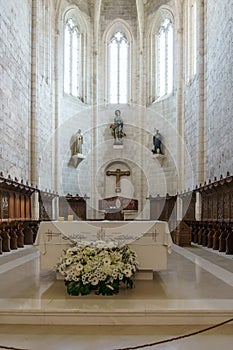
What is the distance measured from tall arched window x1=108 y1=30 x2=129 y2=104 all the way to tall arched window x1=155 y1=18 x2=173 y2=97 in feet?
5.51

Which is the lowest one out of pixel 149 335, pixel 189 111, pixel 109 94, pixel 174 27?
pixel 149 335

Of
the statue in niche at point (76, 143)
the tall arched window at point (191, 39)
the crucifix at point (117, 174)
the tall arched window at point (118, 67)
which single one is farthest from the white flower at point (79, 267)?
the tall arched window at point (118, 67)

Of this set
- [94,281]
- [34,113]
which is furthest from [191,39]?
[94,281]

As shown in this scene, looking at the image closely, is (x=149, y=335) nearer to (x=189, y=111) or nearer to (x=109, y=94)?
(x=189, y=111)

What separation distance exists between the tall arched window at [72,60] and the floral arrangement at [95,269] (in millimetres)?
14256

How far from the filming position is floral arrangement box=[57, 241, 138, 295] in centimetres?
519

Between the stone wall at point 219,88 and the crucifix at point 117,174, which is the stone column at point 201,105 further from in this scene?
the crucifix at point 117,174

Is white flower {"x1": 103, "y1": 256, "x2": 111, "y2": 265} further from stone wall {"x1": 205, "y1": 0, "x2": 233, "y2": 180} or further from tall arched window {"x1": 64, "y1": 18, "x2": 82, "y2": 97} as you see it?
tall arched window {"x1": 64, "y1": 18, "x2": 82, "y2": 97}

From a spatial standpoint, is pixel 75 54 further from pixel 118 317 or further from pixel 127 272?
pixel 118 317

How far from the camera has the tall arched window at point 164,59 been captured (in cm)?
1886

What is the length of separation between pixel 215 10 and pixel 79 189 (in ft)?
31.3

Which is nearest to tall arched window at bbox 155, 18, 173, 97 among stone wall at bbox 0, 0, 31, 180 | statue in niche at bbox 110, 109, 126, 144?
statue in niche at bbox 110, 109, 126, 144

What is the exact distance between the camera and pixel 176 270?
7.30 m

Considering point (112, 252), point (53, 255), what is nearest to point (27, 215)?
point (53, 255)
